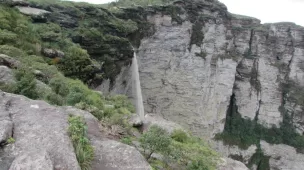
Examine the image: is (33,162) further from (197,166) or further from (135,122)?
(135,122)

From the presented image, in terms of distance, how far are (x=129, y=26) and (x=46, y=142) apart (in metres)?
23.2

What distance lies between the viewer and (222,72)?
35.8 meters

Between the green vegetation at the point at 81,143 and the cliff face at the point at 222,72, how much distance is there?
26860mm

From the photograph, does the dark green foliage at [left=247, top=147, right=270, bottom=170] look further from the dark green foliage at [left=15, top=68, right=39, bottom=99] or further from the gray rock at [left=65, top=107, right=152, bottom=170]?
the gray rock at [left=65, top=107, right=152, bottom=170]

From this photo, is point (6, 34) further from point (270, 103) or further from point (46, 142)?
point (270, 103)

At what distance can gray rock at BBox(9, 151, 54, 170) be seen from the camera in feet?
15.6

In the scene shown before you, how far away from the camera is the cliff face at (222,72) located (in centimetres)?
3397

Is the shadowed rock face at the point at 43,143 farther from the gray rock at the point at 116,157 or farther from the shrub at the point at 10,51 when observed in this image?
the shrub at the point at 10,51

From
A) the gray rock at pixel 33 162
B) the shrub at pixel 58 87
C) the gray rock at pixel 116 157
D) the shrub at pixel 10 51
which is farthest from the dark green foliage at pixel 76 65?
the gray rock at pixel 33 162

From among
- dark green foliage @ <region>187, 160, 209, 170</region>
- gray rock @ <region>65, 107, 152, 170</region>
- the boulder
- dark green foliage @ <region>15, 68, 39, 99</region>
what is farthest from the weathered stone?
the boulder

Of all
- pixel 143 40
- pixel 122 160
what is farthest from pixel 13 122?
pixel 143 40

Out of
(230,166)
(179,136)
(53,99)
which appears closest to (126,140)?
(53,99)

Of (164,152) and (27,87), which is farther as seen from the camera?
(27,87)

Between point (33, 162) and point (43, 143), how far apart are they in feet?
2.11
